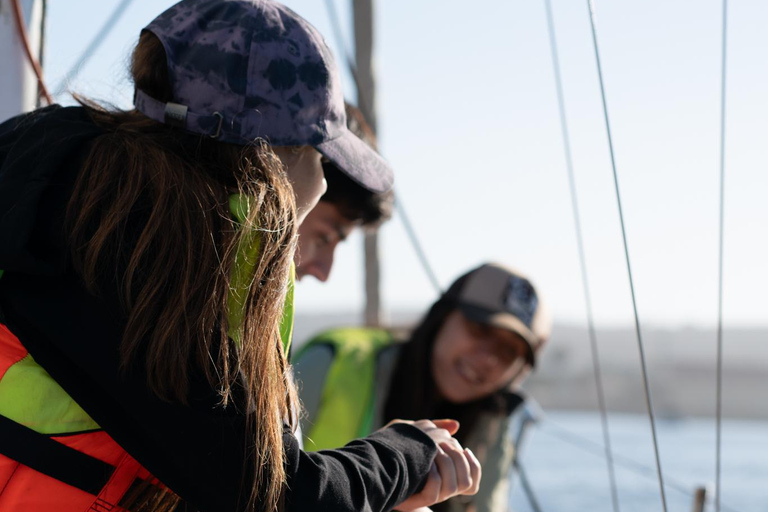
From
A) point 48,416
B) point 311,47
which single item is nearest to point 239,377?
point 48,416

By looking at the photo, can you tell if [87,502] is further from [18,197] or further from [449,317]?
[449,317]

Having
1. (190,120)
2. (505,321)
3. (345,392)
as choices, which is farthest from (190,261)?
(505,321)

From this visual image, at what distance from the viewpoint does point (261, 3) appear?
1043 mm

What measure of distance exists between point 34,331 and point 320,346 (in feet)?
5.39

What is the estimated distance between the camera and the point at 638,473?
9.03 metres

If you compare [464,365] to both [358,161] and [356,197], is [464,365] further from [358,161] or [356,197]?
[358,161]

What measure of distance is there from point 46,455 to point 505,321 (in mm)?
1671

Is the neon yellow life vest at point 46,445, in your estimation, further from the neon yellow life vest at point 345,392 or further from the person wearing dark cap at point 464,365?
the person wearing dark cap at point 464,365

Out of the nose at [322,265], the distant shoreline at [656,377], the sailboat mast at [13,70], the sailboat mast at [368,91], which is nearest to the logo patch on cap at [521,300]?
the nose at [322,265]

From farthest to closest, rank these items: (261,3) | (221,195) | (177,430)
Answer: (261,3)
(221,195)
(177,430)

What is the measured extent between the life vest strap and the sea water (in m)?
3.08

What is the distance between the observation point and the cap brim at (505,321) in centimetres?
242

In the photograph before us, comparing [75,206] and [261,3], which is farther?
[261,3]

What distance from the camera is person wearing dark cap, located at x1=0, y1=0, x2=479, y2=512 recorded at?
0.84 m
